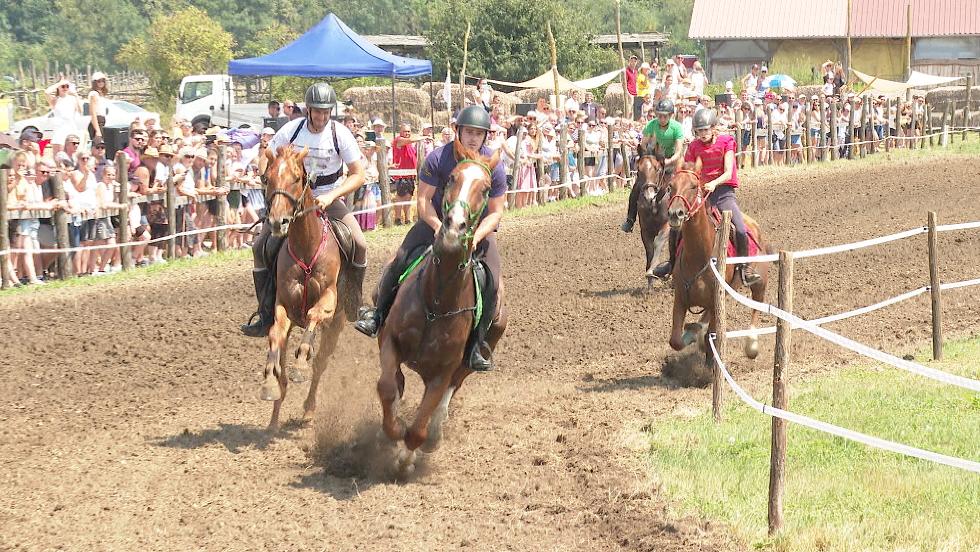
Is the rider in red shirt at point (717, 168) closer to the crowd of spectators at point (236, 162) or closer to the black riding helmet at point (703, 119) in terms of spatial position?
the black riding helmet at point (703, 119)

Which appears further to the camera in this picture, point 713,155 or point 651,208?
point 651,208

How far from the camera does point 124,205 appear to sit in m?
15.9

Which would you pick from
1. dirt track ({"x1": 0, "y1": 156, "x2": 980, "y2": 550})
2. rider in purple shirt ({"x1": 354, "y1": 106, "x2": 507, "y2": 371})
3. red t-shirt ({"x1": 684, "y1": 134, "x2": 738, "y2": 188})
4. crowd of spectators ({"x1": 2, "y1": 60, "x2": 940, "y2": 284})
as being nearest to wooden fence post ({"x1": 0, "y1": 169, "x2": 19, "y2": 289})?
crowd of spectators ({"x1": 2, "y1": 60, "x2": 940, "y2": 284})

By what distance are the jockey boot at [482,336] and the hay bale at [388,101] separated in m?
34.2

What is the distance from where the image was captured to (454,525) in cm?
730

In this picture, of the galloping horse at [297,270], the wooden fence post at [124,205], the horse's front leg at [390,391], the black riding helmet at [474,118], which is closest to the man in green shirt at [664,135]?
the galloping horse at [297,270]

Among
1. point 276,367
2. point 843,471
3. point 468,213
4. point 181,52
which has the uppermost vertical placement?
point 181,52

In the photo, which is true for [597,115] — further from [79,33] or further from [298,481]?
[79,33]

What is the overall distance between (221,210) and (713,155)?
819 cm

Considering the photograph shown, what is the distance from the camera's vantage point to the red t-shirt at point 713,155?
40.9 ft

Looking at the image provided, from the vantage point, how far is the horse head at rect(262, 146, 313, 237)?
28.4 ft

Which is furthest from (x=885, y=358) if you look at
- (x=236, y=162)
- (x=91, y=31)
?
(x=91, y=31)

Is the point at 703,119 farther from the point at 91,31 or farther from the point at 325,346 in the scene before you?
the point at 91,31

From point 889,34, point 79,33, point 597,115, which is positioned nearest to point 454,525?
point 597,115
